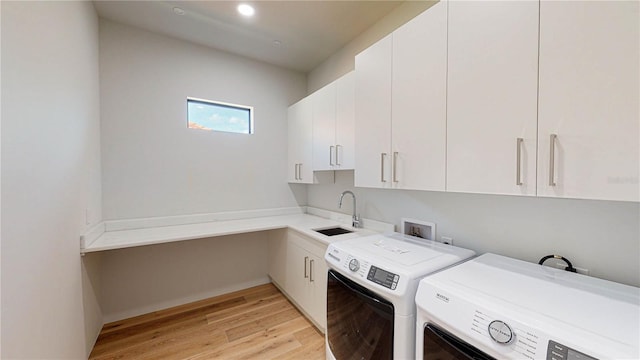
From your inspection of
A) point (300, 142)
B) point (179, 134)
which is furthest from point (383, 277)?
point (179, 134)

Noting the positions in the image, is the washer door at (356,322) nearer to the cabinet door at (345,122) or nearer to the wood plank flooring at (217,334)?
the wood plank flooring at (217,334)

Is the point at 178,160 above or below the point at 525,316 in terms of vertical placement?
above

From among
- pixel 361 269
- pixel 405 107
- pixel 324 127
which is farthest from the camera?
pixel 324 127

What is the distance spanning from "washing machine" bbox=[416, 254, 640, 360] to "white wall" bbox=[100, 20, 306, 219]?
241 cm

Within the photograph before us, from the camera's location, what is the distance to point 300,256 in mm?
2355

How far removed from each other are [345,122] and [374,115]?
1.44ft

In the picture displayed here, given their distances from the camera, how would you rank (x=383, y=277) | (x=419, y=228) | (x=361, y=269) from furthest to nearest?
(x=419, y=228) → (x=361, y=269) → (x=383, y=277)

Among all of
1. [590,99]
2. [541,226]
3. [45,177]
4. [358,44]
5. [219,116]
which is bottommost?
[541,226]

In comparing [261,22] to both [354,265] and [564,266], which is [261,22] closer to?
[354,265]

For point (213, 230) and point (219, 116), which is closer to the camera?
point (213, 230)

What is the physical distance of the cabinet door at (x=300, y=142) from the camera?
271cm

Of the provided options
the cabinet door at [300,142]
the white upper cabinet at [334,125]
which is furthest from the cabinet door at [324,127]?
the cabinet door at [300,142]

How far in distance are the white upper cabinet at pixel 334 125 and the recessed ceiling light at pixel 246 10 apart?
35.1 inches

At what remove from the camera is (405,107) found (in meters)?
1.51
